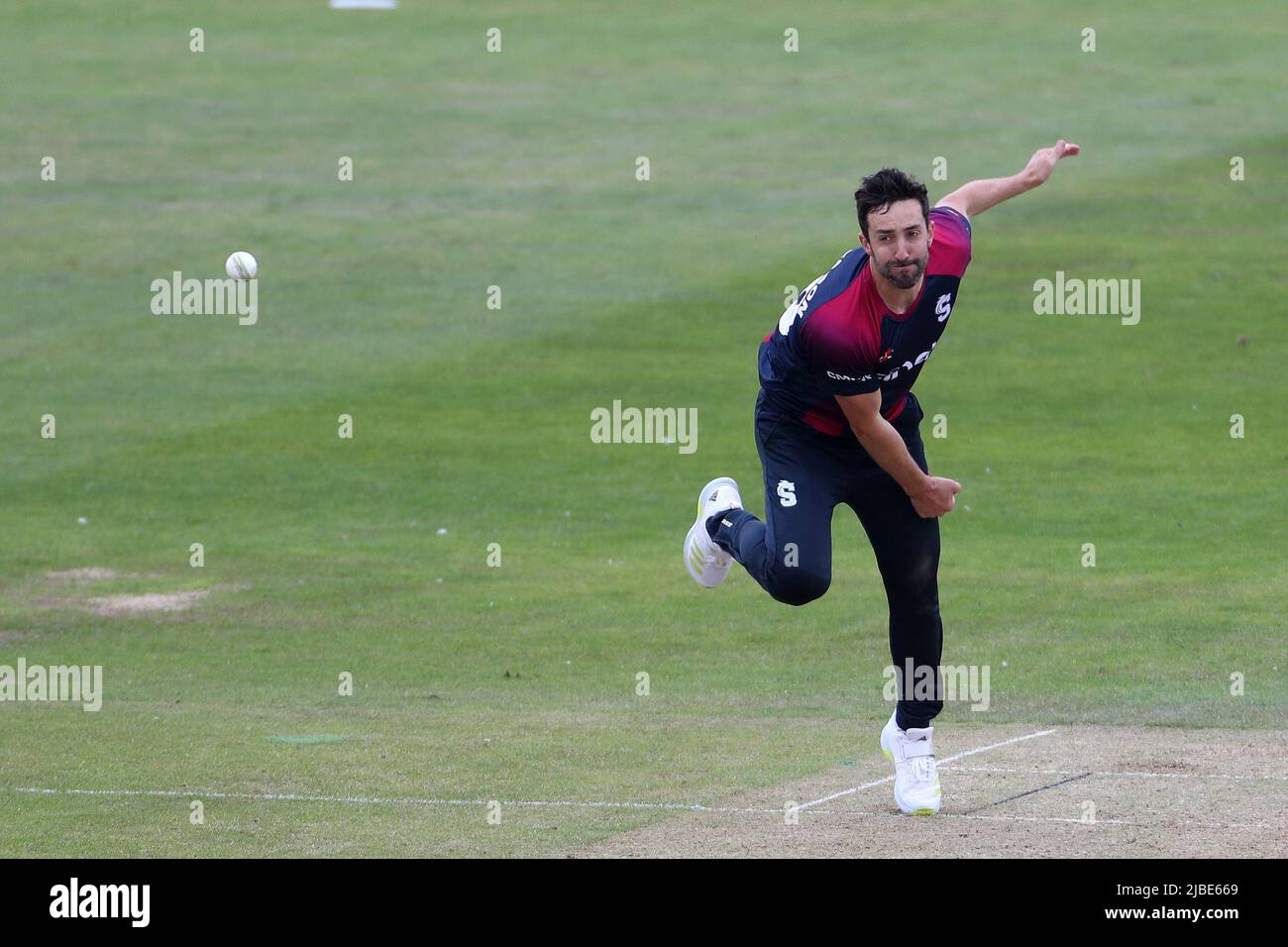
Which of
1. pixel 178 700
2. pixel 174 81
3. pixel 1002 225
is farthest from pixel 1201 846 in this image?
pixel 174 81

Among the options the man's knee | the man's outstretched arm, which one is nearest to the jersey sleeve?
the man's outstretched arm

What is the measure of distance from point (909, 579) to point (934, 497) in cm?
50

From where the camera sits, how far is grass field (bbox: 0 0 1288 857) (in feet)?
38.3

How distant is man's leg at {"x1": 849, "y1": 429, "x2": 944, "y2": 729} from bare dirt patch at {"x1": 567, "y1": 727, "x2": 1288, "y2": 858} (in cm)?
58

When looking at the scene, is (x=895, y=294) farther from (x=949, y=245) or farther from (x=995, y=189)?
(x=995, y=189)

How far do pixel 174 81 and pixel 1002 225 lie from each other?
1829 cm

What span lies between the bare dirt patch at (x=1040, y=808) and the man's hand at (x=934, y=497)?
1.54 meters

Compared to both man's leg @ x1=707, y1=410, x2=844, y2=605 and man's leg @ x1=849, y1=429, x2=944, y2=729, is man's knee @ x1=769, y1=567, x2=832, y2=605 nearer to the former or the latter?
man's leg @ x1=707, y1=410, x2=844, y2=605

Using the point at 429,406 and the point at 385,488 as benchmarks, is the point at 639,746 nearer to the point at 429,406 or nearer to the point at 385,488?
the point at 385,488

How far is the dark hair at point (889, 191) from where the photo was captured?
8.28 metres

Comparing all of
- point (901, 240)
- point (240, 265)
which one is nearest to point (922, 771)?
point (901, 240)

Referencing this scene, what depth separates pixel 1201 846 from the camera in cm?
832

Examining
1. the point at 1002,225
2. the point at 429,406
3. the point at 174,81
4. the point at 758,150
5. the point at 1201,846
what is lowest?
the point at 1201,846

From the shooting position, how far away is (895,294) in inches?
336
